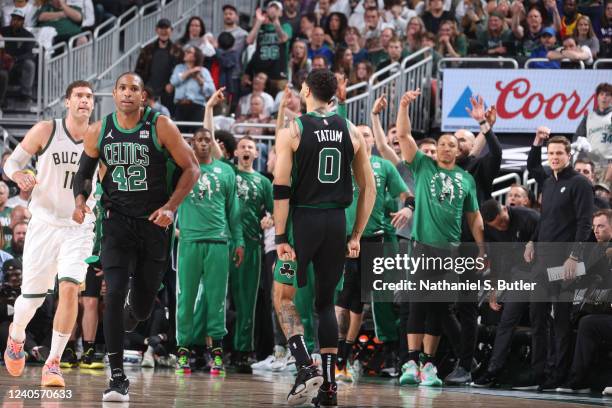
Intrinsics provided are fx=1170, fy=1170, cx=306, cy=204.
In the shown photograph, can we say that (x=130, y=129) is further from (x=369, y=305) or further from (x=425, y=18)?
(x=425, y=18)

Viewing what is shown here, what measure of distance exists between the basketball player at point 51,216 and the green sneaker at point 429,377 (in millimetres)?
3581

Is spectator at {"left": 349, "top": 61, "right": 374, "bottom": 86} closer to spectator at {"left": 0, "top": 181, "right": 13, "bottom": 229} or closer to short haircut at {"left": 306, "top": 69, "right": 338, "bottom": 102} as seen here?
spectator at {"left": 0, "top": 181, "right": 13, "bottom": 229}

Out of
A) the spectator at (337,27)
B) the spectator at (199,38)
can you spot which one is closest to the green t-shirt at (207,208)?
the spectator at (199,38)

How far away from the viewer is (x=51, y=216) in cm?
966

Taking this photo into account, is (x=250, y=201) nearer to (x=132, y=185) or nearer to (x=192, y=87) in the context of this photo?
(x=192, y=87)

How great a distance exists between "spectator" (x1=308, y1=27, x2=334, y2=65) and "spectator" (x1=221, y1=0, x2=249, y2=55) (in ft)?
4.22

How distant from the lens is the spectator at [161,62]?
17.8 metres

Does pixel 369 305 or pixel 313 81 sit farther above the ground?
pixel 313 81

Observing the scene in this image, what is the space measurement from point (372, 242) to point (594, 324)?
256 cm

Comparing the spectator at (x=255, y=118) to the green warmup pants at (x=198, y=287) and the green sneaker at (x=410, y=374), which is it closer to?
the green warmup pants at (x=198, y=287)

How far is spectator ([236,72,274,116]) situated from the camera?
55.9 feet

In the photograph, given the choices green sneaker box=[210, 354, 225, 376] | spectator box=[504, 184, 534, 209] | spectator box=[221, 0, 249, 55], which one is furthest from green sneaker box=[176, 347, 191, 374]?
spectator box=[221, 0, 249, 55]

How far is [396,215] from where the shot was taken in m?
11.0

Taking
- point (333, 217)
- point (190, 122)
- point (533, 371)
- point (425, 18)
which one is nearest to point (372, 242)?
point (533, 371)
